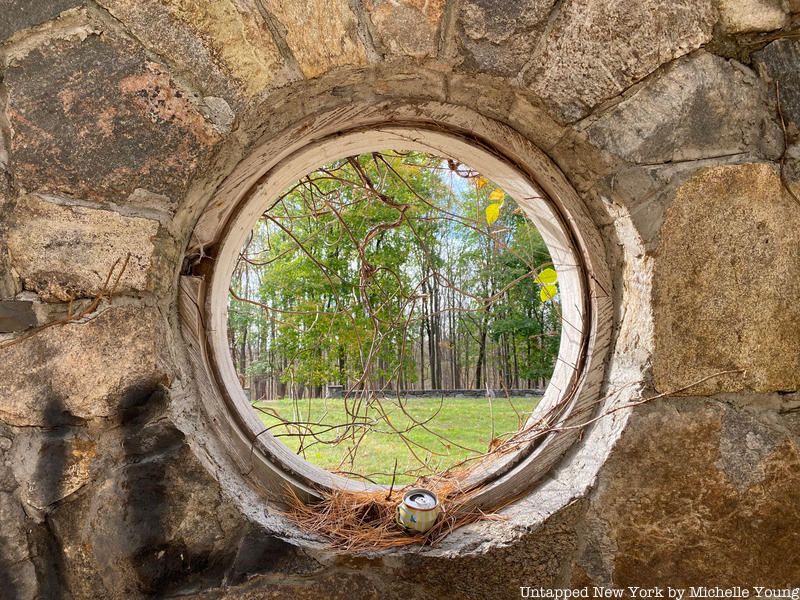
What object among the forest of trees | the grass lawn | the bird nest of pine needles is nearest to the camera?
the bird nest of pine needles

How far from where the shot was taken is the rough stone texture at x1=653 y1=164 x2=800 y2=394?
3.73 feet

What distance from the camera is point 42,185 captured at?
99cm

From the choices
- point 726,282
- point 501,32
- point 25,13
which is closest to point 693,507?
point 726,282

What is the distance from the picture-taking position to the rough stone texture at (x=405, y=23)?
3.46 ft

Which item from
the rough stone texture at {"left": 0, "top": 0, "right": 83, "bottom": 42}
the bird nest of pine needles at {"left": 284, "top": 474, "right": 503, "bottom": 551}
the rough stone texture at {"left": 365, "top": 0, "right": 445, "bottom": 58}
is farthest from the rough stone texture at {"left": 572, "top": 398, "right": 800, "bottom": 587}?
the rough stone texture at {"left": 0, "top": 0, "right": 83, "bottom": 42}

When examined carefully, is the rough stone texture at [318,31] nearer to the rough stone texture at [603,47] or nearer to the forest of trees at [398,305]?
the rough stone texture at [603,47]

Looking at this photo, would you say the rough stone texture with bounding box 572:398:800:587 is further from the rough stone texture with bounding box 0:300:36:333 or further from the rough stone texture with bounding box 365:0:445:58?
the rough stone texture with bounding box 0:300:36:333

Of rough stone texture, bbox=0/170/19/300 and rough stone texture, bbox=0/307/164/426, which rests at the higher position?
rough stone texture, bbox=0/170/19/300

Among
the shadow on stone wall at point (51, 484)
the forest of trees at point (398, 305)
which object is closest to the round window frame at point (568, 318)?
the shadow on stone wall at point (51, 484)

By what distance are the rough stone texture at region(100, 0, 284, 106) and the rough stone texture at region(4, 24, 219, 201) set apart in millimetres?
43

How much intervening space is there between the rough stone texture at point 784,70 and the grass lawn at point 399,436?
106 cm

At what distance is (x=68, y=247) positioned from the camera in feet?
3.27

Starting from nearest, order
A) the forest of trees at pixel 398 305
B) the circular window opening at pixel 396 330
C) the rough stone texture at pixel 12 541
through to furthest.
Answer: the rough stone texture at pixel 12 541 → the circular window opening at pixel 396 330 → the forest of trees at pixel 398 305

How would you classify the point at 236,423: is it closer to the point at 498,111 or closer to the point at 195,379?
the point at 195,379
